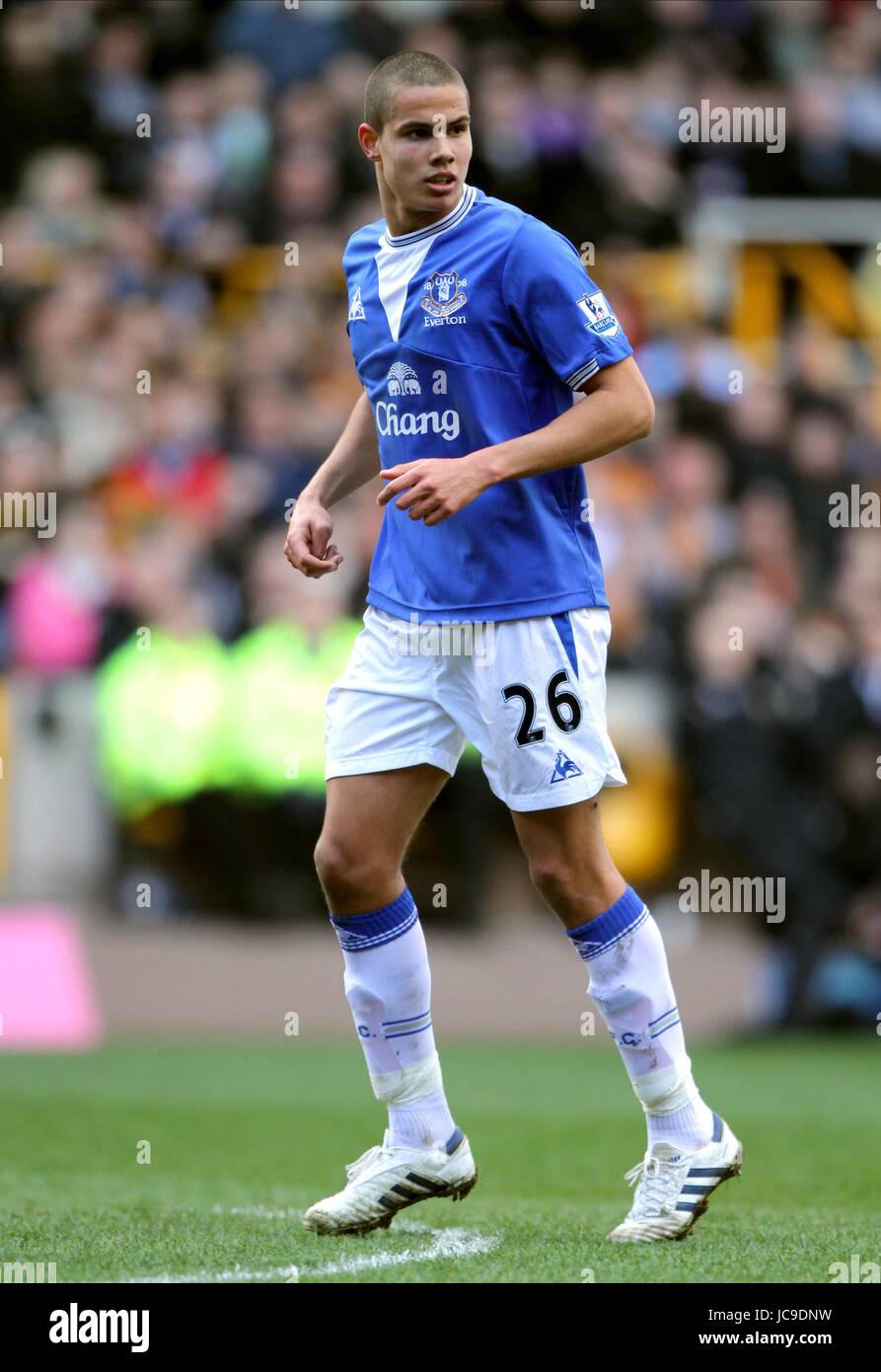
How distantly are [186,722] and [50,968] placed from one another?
4.84 ft

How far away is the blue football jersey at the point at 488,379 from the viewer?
5.02 m

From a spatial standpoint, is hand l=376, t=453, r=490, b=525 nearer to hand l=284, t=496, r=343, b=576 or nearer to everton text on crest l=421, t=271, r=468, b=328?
everton text on crest l=421, t=271, r=468, b=328

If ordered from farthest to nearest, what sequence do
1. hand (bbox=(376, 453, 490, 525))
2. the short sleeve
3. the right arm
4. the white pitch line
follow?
1. the right arm
2. the short sleeve
3. hand (bbox=(376, 453, 490, 525))
4. the white pitch line

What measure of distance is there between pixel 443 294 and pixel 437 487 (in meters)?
0.62

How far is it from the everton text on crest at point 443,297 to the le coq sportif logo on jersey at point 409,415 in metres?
0.13

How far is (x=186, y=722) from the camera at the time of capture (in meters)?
11.7

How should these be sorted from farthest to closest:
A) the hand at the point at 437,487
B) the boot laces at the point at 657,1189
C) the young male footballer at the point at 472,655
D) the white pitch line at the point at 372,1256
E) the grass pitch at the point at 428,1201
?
the boot laces at the point at 657,1189 → the young male footballer at the point at 472,655 → the grass pitch at the point at 428,1201 → the hand at the point at 437,487 → the white pitch line at the point at 372,1256

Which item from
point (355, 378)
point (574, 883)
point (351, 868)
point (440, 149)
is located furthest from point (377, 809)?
point (355, 378)

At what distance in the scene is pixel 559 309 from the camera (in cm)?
497

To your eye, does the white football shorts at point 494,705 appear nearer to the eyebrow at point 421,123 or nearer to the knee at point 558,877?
the knee at point 558,877

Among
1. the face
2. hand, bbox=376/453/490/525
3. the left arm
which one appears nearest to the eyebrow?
the face

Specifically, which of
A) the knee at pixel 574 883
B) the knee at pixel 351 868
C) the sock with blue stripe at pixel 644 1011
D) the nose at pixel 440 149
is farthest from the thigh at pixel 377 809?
the nose at pixel 440 149

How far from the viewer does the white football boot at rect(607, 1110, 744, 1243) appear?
5.14m
